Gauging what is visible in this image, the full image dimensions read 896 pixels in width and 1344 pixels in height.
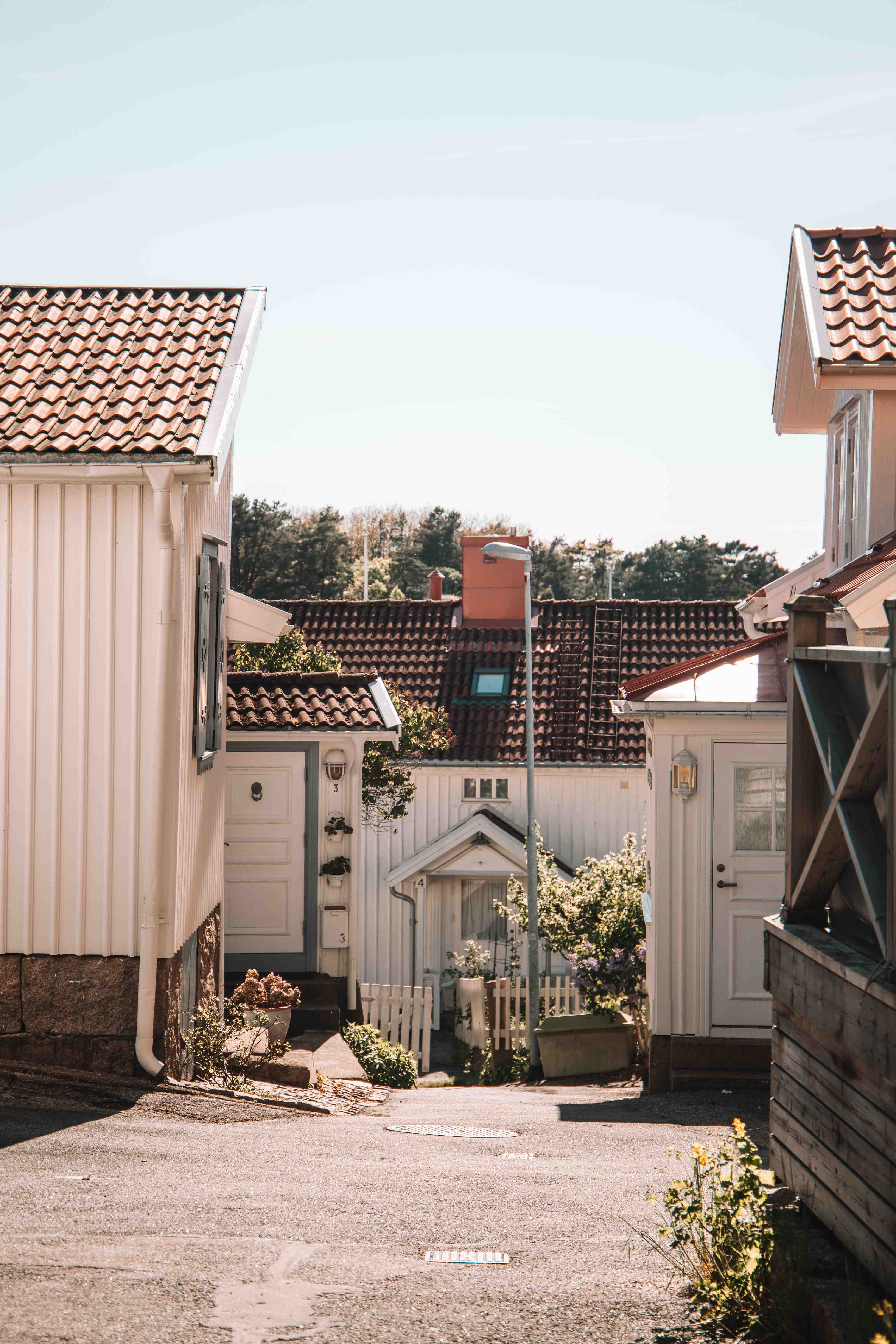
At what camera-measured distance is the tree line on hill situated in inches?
1805

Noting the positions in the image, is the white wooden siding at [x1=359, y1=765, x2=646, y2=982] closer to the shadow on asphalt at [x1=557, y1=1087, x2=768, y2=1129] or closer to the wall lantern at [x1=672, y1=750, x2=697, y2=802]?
the shadow on asphalt at [x1=557, y1=1087, x2=768, y2=1129]

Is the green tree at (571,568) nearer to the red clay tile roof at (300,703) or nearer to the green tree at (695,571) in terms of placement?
the green tree at (695,571)

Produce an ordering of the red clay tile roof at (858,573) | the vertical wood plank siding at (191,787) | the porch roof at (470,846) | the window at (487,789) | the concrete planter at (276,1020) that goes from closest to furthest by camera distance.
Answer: the red clay tile roof at (858,573) < the vertical wood plank siding at (191,787) < the concrete planter at (276,1020) < the porch roof at (470,846) < the window at (487,789)

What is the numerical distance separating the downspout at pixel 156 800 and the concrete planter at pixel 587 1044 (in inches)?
202

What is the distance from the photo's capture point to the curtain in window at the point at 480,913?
68.6 ft

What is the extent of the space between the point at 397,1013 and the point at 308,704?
380 cm

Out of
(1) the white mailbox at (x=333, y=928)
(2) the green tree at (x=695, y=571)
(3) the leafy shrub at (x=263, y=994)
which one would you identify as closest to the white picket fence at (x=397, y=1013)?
(1) the white mailbox at (x=333, y=928)

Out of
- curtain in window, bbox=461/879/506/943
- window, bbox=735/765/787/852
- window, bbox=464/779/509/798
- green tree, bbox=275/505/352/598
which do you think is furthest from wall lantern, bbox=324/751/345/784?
green tree, bbox=275/505/352/598

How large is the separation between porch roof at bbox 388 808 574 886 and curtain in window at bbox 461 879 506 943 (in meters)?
0.87

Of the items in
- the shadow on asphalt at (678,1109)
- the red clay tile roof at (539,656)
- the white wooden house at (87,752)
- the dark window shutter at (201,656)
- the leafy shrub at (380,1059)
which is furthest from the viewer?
the red clay tile roof at (539,656)

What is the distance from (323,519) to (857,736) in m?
43.9

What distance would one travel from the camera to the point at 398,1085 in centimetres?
1188

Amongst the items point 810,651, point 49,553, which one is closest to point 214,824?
point 49,553

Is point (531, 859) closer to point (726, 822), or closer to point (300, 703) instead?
point (300, 703)
